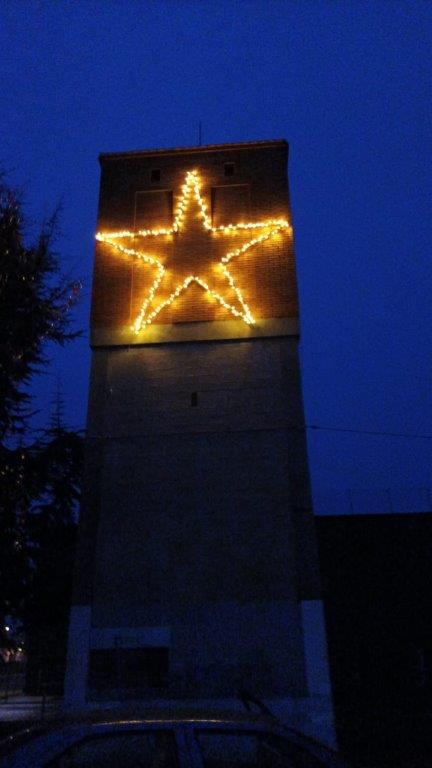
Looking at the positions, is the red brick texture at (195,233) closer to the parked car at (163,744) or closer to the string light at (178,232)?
the string light at (178,232)

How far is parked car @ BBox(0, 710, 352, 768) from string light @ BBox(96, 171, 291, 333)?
10.4 meters

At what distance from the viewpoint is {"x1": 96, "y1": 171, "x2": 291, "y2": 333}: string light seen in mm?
13820

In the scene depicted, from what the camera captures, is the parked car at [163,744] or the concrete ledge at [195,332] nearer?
the parked car at [163,744]

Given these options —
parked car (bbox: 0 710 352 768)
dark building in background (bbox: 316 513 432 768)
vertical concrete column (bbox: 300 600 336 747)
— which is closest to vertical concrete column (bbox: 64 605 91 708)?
vertical concrete column (bbox: 300 600 336 747)

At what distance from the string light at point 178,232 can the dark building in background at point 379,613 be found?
672cm

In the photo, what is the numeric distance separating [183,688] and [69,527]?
5978 millimetres

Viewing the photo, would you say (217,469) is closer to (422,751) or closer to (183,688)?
(183,688)

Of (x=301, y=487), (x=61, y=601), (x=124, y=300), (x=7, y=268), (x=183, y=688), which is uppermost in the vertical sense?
(x=124, y=300)

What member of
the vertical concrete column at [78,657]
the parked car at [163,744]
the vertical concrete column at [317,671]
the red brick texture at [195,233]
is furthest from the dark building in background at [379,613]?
the parked car at [163,744]

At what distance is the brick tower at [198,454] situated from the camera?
11.0m

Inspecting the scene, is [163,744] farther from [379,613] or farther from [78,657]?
[379,613]

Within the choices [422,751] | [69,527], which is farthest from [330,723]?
[69,527]

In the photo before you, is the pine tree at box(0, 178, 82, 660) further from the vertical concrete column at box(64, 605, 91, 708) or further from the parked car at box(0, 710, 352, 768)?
the parked car at box(0, 710, 352, 768)

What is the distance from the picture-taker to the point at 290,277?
13992mm
